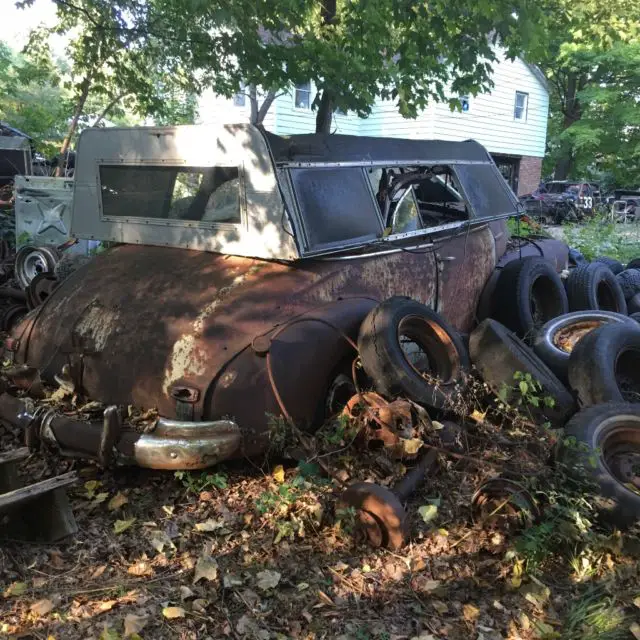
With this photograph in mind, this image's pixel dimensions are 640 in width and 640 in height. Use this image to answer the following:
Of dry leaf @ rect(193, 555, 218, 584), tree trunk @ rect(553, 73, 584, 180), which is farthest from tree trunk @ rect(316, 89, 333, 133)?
tree trunk @ rect(553, 73, 584, 180)

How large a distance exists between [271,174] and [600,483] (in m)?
2.64

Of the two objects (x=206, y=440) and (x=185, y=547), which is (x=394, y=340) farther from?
(x=185, y=547)

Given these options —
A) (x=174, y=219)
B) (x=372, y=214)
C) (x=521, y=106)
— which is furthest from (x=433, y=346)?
(x=521, y=106)

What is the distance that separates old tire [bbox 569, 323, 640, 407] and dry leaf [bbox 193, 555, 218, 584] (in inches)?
101

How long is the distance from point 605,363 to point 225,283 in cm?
255

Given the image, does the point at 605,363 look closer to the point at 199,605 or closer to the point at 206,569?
the point at 206,569

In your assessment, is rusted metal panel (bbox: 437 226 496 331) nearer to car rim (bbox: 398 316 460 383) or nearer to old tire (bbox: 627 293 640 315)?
car rim (bbox: 398 316 460 383)

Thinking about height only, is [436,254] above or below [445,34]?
below

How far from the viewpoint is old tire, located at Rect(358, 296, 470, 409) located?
149 inches

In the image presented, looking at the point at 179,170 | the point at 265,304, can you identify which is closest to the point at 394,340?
the point at 265,304

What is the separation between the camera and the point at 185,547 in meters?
3.20

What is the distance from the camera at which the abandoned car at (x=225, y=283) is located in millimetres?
3582

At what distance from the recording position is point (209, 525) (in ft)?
11.0

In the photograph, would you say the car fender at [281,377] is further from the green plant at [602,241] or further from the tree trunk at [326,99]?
the green plant at [602,241]
